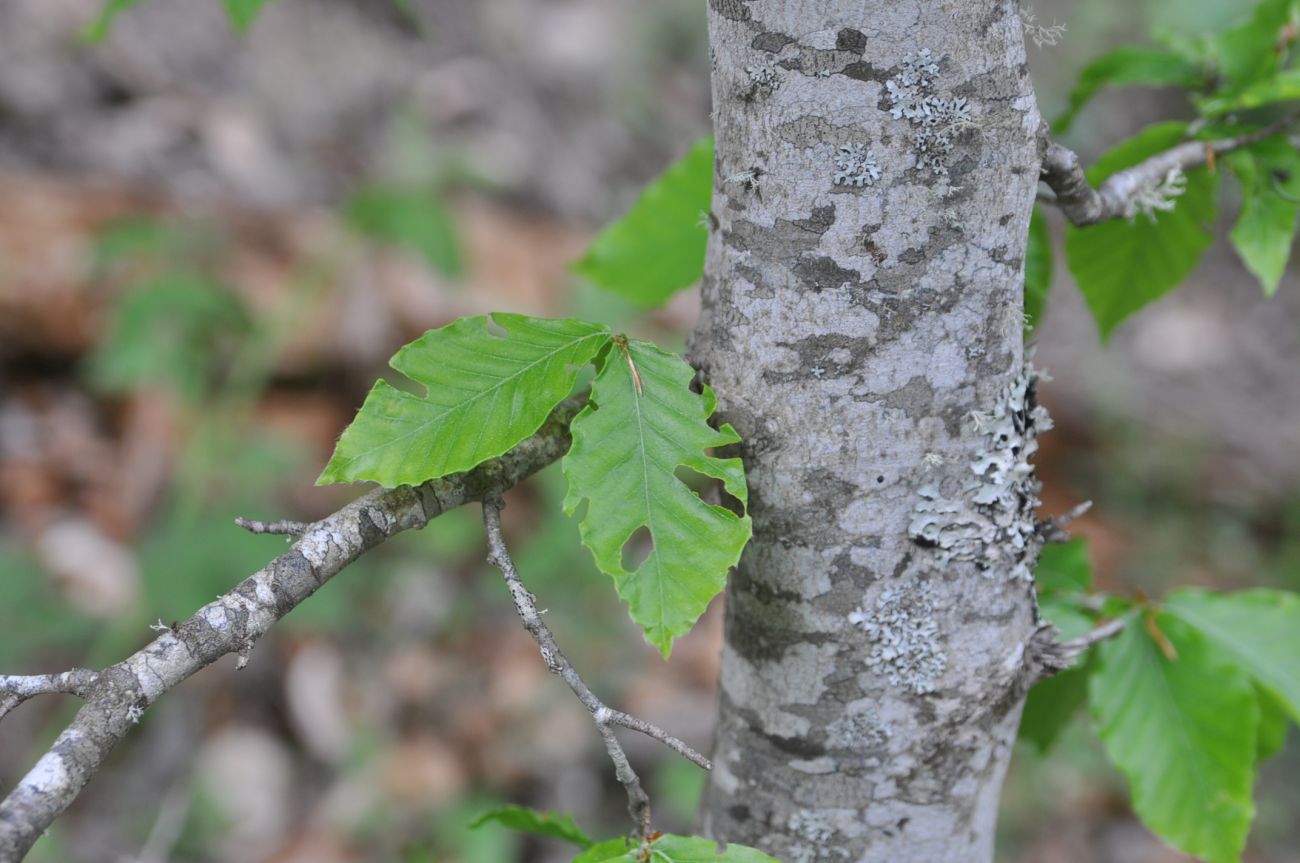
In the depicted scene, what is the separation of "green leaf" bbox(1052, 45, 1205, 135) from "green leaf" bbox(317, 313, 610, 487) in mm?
804

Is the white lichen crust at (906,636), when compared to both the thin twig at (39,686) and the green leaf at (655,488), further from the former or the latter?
the thin twig at (39,686)

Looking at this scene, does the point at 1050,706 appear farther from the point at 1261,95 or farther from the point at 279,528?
the point at 279,528

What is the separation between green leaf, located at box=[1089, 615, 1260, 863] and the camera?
1130 millimetres

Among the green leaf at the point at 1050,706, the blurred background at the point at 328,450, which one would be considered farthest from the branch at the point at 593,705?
the blurred background at the point at 328,450

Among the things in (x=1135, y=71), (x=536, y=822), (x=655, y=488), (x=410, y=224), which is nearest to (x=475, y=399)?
Result: (x=655, y=488)

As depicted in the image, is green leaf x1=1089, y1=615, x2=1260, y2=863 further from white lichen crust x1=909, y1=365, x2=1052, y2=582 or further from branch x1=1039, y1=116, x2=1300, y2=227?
branch x1=1039, y1=116, x2=1300, y2=227

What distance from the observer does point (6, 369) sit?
355cm

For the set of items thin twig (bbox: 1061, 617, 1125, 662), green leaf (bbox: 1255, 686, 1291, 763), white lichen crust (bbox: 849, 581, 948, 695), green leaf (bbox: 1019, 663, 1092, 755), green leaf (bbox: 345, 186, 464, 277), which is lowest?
green leaf (bbox: 1255, 686, 1291, 763)

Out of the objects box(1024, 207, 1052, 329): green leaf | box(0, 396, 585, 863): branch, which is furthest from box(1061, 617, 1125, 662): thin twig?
box(0, 396, 585, 863): branch

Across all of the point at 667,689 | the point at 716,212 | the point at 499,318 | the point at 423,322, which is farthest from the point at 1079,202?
the point at 423,322

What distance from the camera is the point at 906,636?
0.98m

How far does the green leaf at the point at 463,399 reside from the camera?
0.84m

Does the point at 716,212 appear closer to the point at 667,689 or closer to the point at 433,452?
the point at 433,452

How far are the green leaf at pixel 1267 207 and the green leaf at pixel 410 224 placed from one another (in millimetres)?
2015
